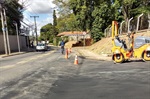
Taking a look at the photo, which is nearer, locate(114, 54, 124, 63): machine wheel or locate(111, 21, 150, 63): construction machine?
locate(111, 21, 150, 63): construction machine

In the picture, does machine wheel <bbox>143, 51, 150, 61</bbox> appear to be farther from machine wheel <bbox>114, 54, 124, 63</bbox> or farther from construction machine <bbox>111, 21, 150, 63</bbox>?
machine wheel <bbox>114, 54, 124, 63</bbox>

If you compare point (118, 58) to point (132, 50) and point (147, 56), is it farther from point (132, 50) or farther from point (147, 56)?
point (147, 56)

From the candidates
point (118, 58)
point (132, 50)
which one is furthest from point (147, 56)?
point (118, 58)

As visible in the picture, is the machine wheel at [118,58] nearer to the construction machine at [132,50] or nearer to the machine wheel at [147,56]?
the construction machine at [132,50]

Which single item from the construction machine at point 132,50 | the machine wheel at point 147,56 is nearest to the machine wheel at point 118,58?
the construction machine at point 132,50

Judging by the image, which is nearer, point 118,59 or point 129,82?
point 129,82

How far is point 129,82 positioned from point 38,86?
3.42 m

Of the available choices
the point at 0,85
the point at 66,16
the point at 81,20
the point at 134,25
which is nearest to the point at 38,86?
the point at 0,85

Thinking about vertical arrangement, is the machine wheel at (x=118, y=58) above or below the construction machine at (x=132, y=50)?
below

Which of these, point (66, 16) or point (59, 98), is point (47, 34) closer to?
point (66, 16)

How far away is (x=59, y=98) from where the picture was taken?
285 inches

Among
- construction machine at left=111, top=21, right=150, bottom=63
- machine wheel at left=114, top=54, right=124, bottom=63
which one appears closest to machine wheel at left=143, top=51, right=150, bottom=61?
construction machine at left=111, top=21, right=150, bottom=63

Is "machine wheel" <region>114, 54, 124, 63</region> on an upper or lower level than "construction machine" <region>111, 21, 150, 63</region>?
lower

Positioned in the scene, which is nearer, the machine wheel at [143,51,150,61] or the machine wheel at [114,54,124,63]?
the machine wheel at [143,51,150,61]
